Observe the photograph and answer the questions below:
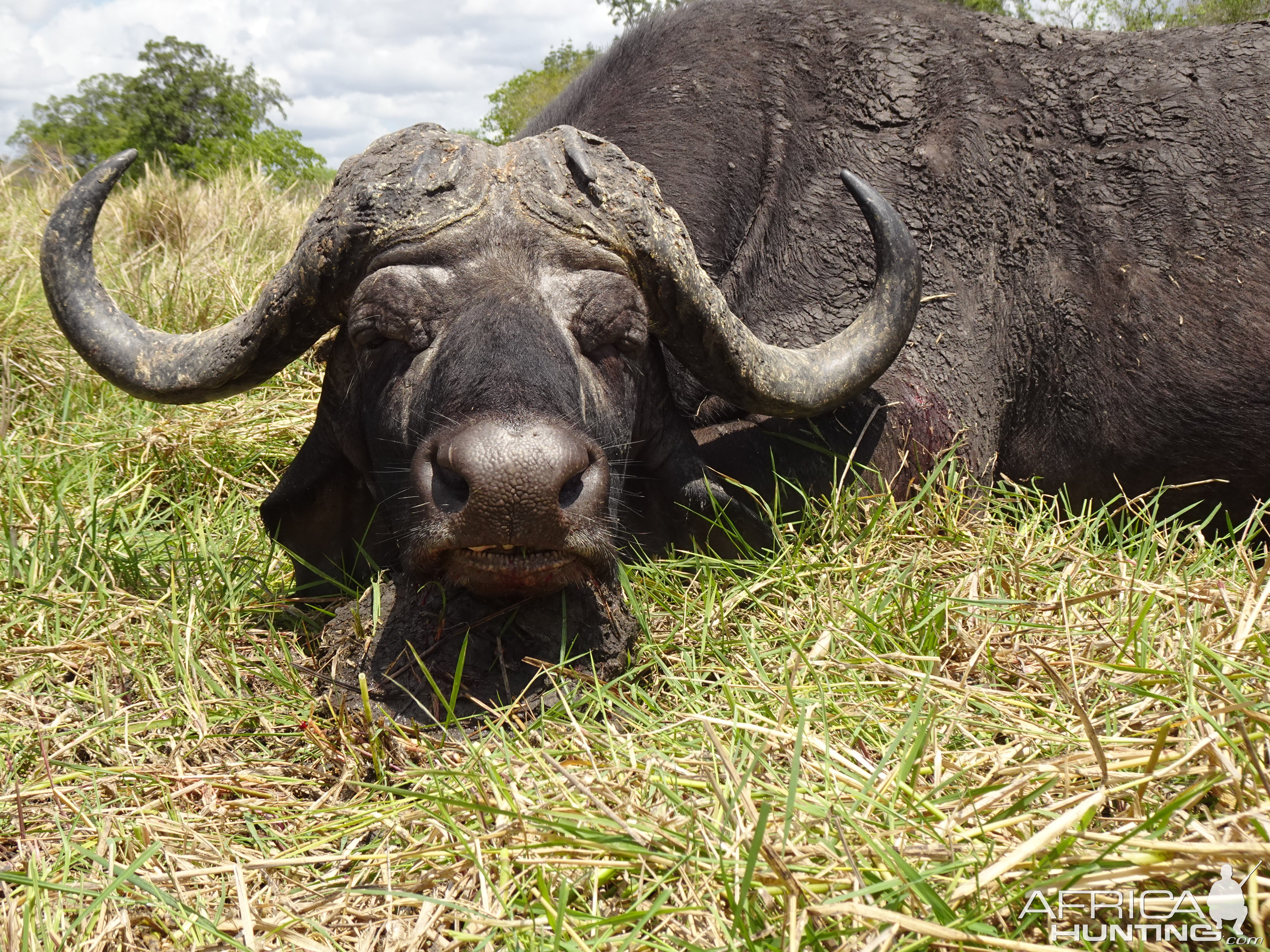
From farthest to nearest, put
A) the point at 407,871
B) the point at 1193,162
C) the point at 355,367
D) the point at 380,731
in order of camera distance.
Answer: the point at 1193,162
the point at 355,367
the point at 380,731
the point at 407,871

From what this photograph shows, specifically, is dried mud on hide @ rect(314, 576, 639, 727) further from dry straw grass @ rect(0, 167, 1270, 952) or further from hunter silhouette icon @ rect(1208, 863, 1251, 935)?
hunter silhouette icon @ rect(1208, 863, 1251, 935)

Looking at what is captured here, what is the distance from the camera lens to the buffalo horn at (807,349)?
274 centimetres

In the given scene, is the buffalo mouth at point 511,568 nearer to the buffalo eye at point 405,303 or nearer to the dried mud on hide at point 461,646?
the dried mud on hide at point 461,646

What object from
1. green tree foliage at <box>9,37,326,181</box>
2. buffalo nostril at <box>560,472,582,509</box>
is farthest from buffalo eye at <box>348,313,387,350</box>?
green tree foliage at <box>9,37,326,181</box>

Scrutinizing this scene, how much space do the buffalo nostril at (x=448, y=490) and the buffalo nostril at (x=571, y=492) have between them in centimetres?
21

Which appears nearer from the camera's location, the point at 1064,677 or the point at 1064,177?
the point at 1064,677

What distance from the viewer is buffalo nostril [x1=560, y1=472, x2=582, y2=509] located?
2.10 meters

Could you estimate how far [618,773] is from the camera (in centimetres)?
192

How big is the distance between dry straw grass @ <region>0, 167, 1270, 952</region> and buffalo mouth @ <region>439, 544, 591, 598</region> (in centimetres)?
23

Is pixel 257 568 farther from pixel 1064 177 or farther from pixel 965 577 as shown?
pixel 1064 177

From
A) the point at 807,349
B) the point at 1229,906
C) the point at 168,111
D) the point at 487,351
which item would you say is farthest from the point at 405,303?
the point at 168,111

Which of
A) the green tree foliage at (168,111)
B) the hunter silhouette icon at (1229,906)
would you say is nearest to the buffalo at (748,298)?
the hunter silhouette icon at (1229,906)

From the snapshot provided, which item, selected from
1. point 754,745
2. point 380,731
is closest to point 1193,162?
point 754,745

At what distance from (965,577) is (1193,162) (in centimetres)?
179
